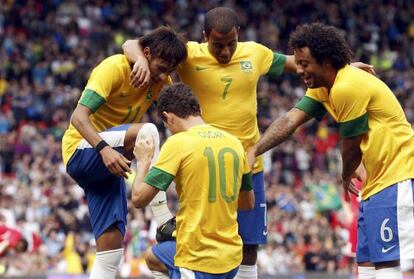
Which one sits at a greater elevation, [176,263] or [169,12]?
[169,12]

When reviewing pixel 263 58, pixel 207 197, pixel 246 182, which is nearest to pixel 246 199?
pixel 246 182

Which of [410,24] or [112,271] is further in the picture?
[410,24]

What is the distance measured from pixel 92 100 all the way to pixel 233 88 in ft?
4.05

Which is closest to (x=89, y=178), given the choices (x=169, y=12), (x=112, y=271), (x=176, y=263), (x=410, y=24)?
(x=112, y=271)

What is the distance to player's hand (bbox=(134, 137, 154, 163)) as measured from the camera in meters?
7.92

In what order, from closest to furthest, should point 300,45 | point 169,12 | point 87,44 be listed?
point 300,45
point 87,44
point 169,12

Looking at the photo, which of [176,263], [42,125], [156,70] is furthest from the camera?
[42,125]

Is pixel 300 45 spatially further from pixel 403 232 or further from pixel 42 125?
pixel 42 125

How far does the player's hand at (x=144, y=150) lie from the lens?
7.92 meters

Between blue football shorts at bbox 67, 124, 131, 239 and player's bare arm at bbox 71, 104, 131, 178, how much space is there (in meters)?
0.24

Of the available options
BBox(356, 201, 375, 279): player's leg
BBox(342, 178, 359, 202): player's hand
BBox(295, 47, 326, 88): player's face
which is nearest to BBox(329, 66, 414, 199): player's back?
BBox(295, 47, 326, 88): player's face

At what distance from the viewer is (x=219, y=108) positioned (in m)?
9.17

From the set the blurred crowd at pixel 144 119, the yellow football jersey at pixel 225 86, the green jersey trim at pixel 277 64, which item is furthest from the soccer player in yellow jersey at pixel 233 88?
Answer: the blurred crowd at pixel 144 119

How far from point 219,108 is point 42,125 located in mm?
13085
